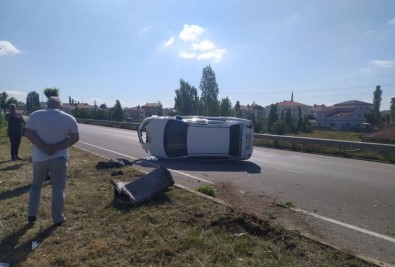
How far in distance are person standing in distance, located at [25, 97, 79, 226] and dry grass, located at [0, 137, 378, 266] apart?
275 mm

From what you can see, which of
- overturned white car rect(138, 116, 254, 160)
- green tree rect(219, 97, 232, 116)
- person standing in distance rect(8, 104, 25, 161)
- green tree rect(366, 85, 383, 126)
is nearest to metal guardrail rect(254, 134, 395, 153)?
overturned white car rect(138, 116, 254, 160)

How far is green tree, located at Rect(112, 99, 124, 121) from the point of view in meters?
65.1

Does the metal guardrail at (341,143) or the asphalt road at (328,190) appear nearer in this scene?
the asphalt road at (328,190)

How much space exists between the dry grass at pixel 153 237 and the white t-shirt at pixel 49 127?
3.28 ft

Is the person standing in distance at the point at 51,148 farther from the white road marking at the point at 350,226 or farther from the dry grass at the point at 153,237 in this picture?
the white road marking at the point at 350,226

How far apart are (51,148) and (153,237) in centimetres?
188

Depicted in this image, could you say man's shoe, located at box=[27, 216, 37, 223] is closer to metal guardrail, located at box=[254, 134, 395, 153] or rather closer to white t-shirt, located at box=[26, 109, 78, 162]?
white t-shirt, located at box=[26, 109, 78, 162]

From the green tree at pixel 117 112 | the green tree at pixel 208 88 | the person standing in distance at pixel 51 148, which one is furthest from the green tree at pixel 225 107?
the person standing in distance at pixel 51 148

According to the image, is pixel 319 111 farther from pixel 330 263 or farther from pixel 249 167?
pixel 330 263

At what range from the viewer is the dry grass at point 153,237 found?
4125 millimetres

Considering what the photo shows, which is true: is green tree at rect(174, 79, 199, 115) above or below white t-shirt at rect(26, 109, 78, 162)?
above

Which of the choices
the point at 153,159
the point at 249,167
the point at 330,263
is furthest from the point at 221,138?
the point at 330,263

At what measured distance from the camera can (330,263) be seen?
4.00 metres

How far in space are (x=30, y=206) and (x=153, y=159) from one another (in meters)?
8.10
